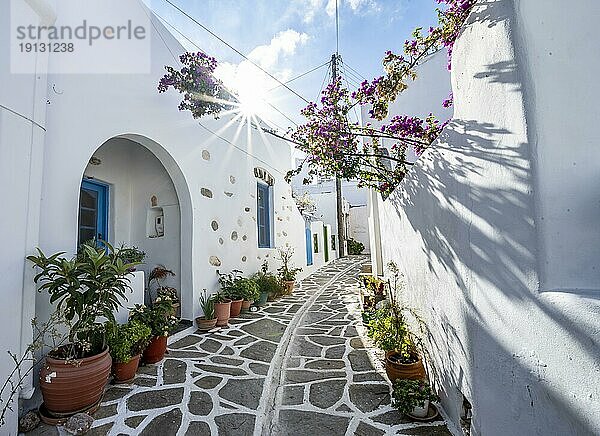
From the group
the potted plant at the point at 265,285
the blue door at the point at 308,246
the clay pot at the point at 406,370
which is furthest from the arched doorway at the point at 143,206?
the blue door at the point at 308,246

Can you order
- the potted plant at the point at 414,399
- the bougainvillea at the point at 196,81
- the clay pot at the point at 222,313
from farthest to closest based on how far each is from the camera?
the clay pot at the point at 222,313 < the bougainvillea at the point at 196,81 < the potted plant at the point at 414,399

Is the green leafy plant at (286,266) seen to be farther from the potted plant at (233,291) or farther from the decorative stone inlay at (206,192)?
the decorative stone inlay at (206,192)

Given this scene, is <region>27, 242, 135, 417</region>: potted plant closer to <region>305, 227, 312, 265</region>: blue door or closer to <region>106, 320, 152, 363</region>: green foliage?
<region>106, 320, 152, 363</region>: green foliage

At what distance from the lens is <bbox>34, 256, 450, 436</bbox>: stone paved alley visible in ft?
8.96

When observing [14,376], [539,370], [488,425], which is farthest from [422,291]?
[14,376]

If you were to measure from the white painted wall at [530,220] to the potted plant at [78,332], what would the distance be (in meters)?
3.25

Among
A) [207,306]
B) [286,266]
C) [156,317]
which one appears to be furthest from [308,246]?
[156,317]

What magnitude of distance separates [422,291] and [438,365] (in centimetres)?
74

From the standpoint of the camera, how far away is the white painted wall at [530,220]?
139 cm

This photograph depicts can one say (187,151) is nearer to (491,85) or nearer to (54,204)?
(54,204)

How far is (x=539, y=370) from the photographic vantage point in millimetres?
1500

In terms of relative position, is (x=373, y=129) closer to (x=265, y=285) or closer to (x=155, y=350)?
(x=155, y=350)

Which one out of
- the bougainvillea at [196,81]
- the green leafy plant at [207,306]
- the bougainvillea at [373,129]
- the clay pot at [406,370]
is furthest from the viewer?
the green leafy plant at [207,306]

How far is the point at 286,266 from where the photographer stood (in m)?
9.63
